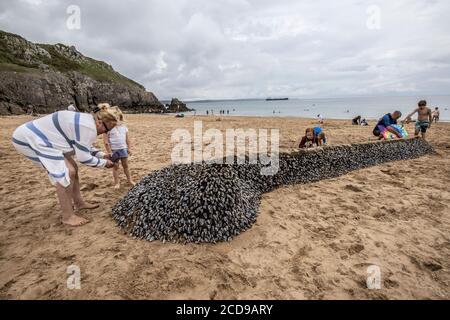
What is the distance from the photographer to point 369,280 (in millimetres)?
2912

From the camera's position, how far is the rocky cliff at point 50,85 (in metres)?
34.6

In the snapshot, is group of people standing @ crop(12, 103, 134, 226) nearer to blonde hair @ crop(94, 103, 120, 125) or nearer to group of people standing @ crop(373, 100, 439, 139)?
blonde hair @ crop(94, 103, 120, 125)

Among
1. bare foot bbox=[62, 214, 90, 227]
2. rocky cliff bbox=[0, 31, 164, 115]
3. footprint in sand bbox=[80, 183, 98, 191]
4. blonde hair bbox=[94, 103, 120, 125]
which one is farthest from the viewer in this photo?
rocky cliff bbox=[0, 31, 164, 115]

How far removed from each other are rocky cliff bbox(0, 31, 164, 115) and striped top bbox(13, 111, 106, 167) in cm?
3761

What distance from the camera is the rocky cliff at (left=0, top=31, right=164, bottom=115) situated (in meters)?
34.6

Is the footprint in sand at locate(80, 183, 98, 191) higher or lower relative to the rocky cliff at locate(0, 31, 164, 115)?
lower

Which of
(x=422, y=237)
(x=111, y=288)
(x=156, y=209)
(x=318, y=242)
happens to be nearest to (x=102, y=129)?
(x=156, y=209)

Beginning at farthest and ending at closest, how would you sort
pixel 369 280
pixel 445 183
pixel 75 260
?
pixel 445 183 → pixel 75 260 → pixel 369 280

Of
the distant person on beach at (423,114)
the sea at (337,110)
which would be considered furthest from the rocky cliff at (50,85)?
the distant person on beach at (423,114)

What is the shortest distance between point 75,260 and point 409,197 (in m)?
6.06

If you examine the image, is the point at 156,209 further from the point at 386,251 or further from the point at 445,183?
the point at 445,183

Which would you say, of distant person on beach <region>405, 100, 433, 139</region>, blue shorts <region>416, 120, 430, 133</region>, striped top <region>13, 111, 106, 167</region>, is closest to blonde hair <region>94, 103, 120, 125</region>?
striped top <region>13, 111, 106, 167</region>

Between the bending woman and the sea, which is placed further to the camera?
the sea

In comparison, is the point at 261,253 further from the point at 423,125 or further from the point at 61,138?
the point at 423,125
